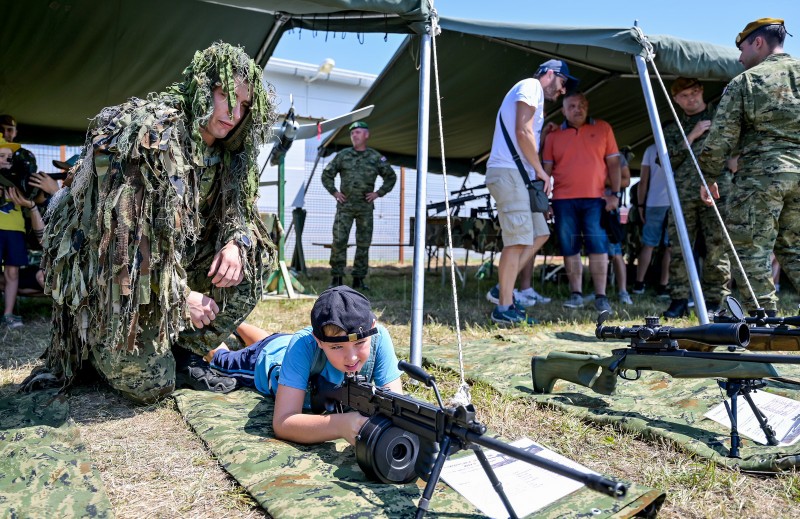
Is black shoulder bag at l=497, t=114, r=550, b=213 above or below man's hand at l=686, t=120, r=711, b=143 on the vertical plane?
below

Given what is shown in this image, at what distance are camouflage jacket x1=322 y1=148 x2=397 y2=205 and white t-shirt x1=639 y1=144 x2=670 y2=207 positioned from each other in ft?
11.3

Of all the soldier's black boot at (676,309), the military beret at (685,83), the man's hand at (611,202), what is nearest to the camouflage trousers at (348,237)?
the man's hand at (611,202)

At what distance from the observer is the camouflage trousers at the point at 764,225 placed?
390 cm

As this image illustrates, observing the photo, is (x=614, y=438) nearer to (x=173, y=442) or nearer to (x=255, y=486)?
(x=255, y=486)

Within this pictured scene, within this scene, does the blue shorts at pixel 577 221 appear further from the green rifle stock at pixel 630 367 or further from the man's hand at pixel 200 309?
the man's hand at pixel 200 309

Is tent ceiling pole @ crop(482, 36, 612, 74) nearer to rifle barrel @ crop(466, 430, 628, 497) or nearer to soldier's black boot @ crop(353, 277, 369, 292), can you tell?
soldier's black boot @ crop(353, 277, 369, 292)

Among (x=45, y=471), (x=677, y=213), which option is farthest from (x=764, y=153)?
(x=45, y=471)

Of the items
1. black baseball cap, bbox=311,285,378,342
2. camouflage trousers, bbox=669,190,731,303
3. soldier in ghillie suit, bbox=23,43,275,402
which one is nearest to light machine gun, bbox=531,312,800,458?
Answer: black baseball cap, bbox=311,285,378,342

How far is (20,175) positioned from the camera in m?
5.07

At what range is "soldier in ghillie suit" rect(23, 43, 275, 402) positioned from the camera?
2.51m

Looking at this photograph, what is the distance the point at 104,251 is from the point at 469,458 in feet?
5.86

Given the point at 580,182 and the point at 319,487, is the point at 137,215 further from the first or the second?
the point at 580,182

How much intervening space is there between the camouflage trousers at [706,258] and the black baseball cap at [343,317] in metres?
3.94

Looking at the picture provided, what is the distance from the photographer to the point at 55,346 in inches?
116
